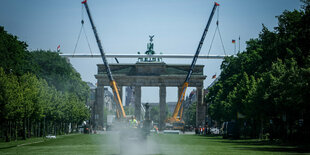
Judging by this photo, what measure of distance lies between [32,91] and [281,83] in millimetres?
27602

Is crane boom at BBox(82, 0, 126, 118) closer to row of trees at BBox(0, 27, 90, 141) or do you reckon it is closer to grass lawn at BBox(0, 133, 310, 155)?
row of trees at BBox(0, 27, 90, 141)

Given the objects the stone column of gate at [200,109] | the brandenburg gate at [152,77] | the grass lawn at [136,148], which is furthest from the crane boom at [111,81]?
the stone column of gate at [200,109]

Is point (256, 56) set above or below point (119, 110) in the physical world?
above

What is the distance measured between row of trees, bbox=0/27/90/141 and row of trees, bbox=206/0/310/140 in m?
25.5

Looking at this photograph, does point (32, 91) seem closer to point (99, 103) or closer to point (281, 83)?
point (281, 83)

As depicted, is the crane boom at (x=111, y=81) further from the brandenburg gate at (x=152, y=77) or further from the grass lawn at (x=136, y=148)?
the brandenburg gate at (x=152, y=77)

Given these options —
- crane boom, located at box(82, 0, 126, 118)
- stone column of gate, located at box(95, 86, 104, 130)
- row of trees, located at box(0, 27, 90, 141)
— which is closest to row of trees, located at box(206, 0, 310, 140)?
crane boom, located at box(82, 0, 126, 118)

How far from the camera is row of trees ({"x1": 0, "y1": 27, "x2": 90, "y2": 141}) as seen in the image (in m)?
55.7

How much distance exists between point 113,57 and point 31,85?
9003 cm

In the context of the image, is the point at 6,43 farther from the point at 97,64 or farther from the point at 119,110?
the point at 97,64

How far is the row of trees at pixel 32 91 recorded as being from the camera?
55719mm

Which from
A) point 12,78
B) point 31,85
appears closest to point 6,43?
point 31,85

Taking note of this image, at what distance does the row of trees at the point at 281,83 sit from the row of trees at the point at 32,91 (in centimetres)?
2554

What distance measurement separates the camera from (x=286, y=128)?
62.7 meters
